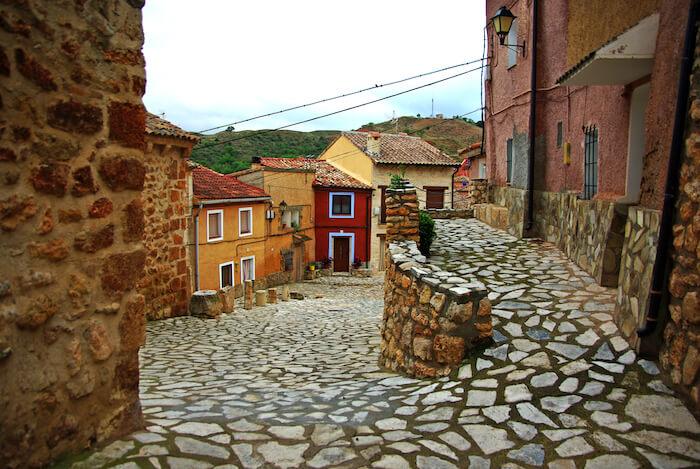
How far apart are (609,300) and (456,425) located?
286 centimetres

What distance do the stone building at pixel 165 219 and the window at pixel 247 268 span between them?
34.4 ft

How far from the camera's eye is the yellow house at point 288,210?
25.4 m

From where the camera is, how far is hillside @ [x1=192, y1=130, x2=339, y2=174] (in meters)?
42.7

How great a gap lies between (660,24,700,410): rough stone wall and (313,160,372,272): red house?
25209 mm

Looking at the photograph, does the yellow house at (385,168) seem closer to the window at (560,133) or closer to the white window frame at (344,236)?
the white window frame at (344,236)

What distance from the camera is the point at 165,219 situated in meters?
11.5

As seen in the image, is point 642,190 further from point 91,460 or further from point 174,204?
point 174,204

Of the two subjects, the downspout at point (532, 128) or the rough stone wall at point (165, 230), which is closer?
the downspout at point (532, 128)

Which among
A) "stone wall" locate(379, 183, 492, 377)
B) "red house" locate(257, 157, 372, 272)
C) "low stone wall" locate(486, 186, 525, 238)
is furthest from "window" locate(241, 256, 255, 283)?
"stone wall" locate(379, 183, 492, 377)

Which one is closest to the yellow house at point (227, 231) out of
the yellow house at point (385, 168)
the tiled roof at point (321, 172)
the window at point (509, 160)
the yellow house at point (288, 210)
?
the yellow house at point (288, 210)

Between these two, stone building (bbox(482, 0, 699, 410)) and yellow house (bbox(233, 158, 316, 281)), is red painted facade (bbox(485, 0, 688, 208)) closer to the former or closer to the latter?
stone building (bbox(482, 0, 699, 410))

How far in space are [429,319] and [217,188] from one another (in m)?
17.3

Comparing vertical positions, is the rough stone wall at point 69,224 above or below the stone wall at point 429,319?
above

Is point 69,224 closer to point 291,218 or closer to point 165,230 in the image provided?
point 165,230
